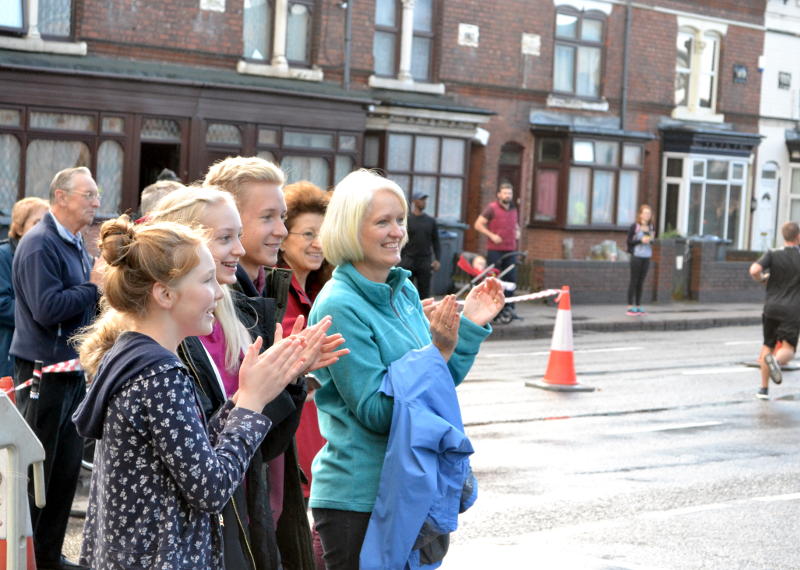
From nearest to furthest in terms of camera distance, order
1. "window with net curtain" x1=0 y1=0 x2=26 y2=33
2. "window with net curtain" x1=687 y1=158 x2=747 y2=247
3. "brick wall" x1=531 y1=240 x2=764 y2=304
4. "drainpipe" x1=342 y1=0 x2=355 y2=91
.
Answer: "window with net curtain" x1=0 y1=0 x2=26 y2=33, "brick wall" x1=531 y1=240 x2=764 y2=304, "drainpipe" x1=342 y1=0 x2=355 y2=91, "window with net curtain" x1=687 y1=158 x2=747 y2=247

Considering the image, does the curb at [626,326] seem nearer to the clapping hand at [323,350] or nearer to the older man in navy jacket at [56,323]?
the older man in navy jacket at [56,323]

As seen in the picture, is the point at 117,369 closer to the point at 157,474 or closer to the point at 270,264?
the point at 157,474

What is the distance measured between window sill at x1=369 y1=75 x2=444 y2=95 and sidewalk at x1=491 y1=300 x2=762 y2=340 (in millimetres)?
5079

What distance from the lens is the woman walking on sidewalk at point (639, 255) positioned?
79.4 feet

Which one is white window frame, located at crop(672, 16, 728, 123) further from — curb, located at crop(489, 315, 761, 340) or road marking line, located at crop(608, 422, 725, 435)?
road marking line, located at crop(608, 422, 725, 435)

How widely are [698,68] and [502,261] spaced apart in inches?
507

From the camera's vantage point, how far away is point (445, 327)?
443 cm

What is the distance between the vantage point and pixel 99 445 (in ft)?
12.0

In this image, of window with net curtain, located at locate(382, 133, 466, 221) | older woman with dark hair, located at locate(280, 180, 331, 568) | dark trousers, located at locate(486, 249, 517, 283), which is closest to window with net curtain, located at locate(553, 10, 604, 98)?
window with net curtain, located at locate(382, 133, 466, 221)

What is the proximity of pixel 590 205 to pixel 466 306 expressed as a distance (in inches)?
1027

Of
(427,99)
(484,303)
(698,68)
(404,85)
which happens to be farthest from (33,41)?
(484,303)

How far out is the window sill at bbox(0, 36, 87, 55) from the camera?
67.8ft

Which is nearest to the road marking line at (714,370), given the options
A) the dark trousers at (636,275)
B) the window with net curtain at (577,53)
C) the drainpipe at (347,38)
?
the dark trousers at (636,275)

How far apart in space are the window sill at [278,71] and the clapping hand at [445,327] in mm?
20128
